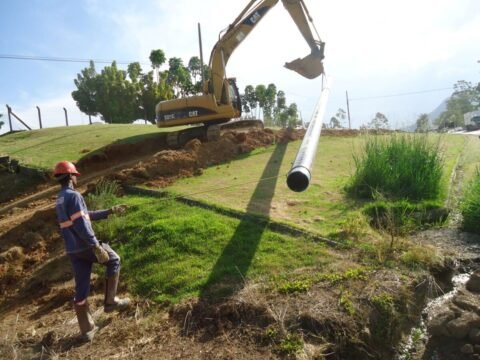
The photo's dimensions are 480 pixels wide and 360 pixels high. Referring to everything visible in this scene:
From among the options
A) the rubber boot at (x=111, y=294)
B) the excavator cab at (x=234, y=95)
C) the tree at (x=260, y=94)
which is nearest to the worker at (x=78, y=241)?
the rubber boot at (x=111, y=294)

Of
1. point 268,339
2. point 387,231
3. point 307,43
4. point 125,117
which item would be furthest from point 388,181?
point 125,117

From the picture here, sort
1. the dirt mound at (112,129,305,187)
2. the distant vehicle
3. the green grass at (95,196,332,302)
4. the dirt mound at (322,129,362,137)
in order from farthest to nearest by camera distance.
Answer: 1. the distant vehicle
2. the dirt mound at (322,129,362,137)
3. the dirt mound at (112,129,305,187)
4. the green grass at (95,196,332,302)

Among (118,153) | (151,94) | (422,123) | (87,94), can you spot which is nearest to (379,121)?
(422,123)

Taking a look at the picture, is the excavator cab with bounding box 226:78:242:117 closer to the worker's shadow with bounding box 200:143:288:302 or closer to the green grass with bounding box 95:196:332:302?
the worker's shadow with bounding box 200:143:288:302

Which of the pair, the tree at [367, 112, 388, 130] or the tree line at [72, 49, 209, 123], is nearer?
the tree at [367, 112, 388, 130]

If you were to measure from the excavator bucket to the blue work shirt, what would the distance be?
10.6 m

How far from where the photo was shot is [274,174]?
9945mm

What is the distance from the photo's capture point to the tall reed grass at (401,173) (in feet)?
25.6

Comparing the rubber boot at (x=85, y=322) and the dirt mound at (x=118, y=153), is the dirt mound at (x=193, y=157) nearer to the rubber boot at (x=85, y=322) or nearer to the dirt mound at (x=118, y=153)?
the dirt mound at (x=118, y=153)

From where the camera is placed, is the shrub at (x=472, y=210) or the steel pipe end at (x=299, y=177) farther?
A: the shrub at (x=472, y=210)

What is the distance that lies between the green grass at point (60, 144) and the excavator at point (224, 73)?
262 cm

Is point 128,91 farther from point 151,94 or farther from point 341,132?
point 341,132

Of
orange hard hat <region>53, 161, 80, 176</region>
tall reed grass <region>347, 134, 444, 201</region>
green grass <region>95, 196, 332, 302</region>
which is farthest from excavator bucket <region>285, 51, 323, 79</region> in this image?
orange hard hat <region>53, 161, 80, 176</region>

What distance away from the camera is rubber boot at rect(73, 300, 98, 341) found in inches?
185
